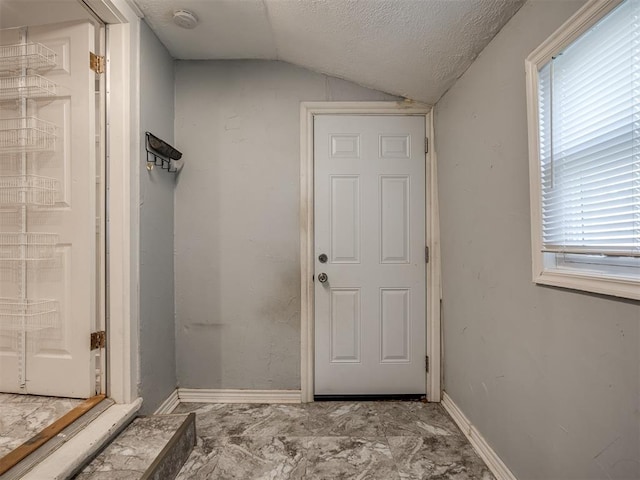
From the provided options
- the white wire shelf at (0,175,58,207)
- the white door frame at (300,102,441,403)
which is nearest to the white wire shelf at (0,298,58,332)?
the white wire shelf at (0,175,58,207)

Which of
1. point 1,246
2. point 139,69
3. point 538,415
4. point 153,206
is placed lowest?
point 538,415

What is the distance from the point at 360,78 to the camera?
2.06 m

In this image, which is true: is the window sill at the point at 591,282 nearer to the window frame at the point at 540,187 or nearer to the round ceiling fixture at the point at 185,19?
the window frame at the point at 540,187

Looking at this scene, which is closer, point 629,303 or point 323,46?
point 629,303

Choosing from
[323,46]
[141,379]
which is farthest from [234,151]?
[141,379]

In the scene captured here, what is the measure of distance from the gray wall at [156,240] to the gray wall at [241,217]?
0.31ft

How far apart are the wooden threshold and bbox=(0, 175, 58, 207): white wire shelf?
100cm

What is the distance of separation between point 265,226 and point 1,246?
1395 millimetres

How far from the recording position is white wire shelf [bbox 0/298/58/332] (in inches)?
62.2

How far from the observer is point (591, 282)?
0.92 meters

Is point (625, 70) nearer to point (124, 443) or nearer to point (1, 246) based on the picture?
point (124, 443)

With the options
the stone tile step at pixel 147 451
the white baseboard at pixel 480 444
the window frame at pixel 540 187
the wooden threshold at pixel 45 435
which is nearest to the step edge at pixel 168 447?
the stone tile step at pixel 147 451

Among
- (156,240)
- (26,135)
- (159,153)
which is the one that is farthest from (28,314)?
(159,153)

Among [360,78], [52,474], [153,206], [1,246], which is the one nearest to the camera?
[52,474]
